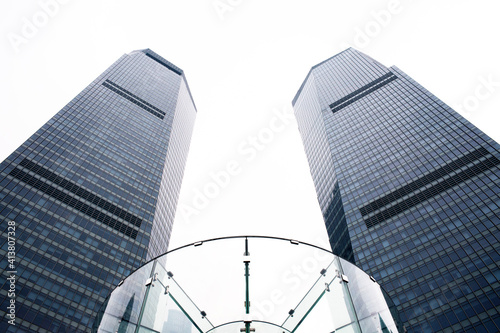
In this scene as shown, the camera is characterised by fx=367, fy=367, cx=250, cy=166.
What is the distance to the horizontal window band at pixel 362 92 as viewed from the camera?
8794 centimetres

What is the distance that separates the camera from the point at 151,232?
200 feet

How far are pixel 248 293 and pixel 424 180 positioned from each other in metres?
58.9

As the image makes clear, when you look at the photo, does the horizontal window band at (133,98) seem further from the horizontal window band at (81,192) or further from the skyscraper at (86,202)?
the horizontal window band at (81,192)

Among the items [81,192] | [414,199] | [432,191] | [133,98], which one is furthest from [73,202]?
[432,191]

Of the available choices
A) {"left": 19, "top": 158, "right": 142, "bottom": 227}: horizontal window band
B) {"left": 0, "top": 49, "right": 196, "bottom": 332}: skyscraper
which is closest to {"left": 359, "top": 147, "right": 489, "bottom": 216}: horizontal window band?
{"left": 0, "top": 49, "right": 196, "bottom": 332}: skyscraper

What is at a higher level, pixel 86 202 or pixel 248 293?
pixel 86 202

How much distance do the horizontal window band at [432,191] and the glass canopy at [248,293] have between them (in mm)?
54594

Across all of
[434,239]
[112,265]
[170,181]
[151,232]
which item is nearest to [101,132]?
[170,181]

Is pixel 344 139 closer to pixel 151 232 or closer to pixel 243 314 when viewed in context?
pixel 151 232

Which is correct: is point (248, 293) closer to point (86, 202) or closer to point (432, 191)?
point (86, 202)

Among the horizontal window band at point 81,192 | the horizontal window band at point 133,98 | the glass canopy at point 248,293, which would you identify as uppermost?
the horizontal window band at point 133,98

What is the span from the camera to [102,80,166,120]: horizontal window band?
287 ft

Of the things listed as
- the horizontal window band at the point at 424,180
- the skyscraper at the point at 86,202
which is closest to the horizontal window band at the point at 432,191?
the horizontal window band at the point at 424,180

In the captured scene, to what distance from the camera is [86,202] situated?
181 ft
